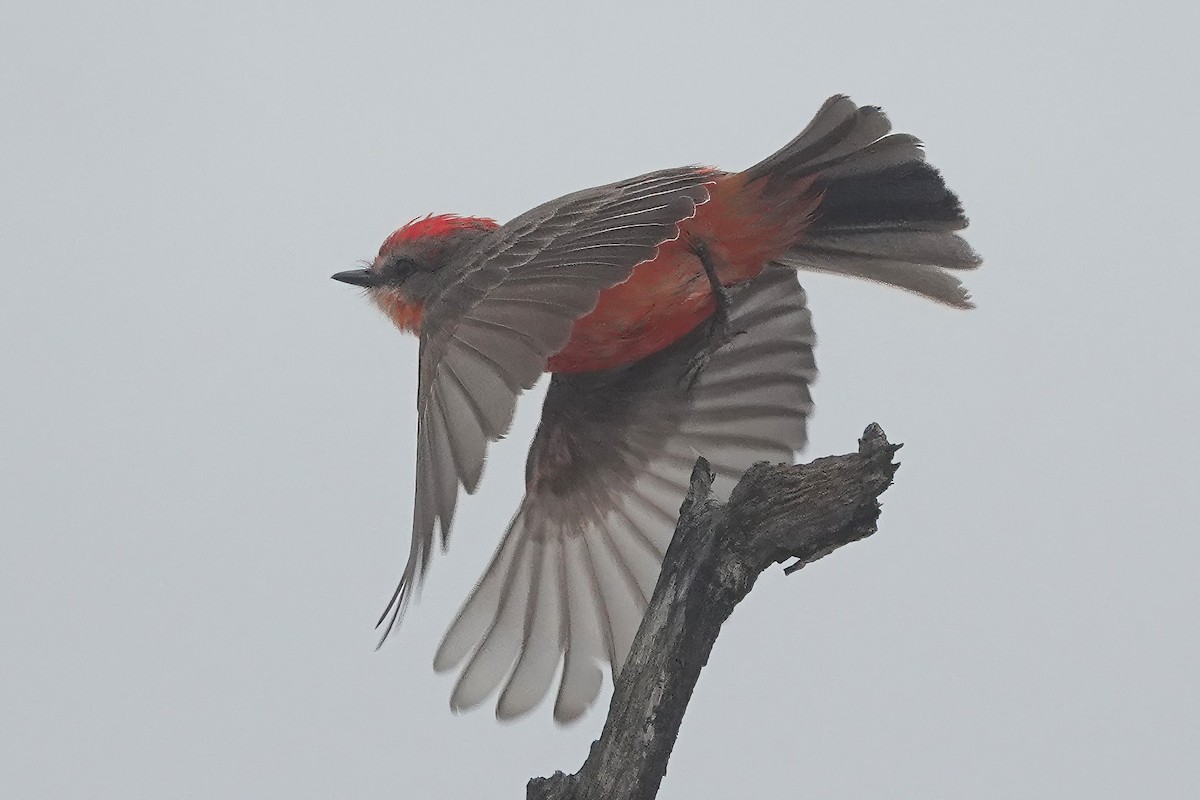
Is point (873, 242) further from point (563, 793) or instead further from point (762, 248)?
point (563, 793)

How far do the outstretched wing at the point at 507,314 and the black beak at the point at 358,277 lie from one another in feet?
2.39

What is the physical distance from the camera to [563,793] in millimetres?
2936

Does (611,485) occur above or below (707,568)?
above

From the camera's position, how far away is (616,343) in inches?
154

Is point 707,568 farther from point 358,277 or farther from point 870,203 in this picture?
point 358,277

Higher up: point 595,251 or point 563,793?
point 595,251

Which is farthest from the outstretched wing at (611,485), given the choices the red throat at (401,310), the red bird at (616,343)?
the red throat at (401,310)

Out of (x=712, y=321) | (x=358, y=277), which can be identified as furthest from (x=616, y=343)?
(x=358, y=277)

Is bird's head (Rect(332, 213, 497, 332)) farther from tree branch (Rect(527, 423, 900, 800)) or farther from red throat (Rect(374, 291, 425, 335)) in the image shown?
tree branch (Rect(527, 423, 900, 800))

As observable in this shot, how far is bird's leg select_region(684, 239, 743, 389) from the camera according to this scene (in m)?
3.85

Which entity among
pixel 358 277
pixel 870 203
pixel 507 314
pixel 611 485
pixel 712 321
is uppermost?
pixel 870 203

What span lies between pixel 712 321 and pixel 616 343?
31 cm

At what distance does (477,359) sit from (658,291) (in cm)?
78

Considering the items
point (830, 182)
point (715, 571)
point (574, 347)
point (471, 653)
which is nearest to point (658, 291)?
point (574, 347)
